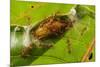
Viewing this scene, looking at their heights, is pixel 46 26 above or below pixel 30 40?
above

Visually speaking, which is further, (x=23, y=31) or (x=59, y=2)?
(x=59, y=2)

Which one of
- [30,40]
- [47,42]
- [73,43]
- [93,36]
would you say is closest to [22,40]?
[30,40]

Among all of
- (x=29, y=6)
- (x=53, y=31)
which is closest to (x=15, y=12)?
(x=29, y=6)

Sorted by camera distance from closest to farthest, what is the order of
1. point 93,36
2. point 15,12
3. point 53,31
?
point 15,12, point 53,31, point 93,36

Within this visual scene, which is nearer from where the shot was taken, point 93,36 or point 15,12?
point 15,12

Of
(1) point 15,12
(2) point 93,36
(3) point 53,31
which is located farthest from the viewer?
(2) point 93,36

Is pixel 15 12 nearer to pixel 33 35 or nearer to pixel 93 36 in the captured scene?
pixel 33 35

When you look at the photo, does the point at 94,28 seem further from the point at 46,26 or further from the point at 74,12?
the point at 46,26
